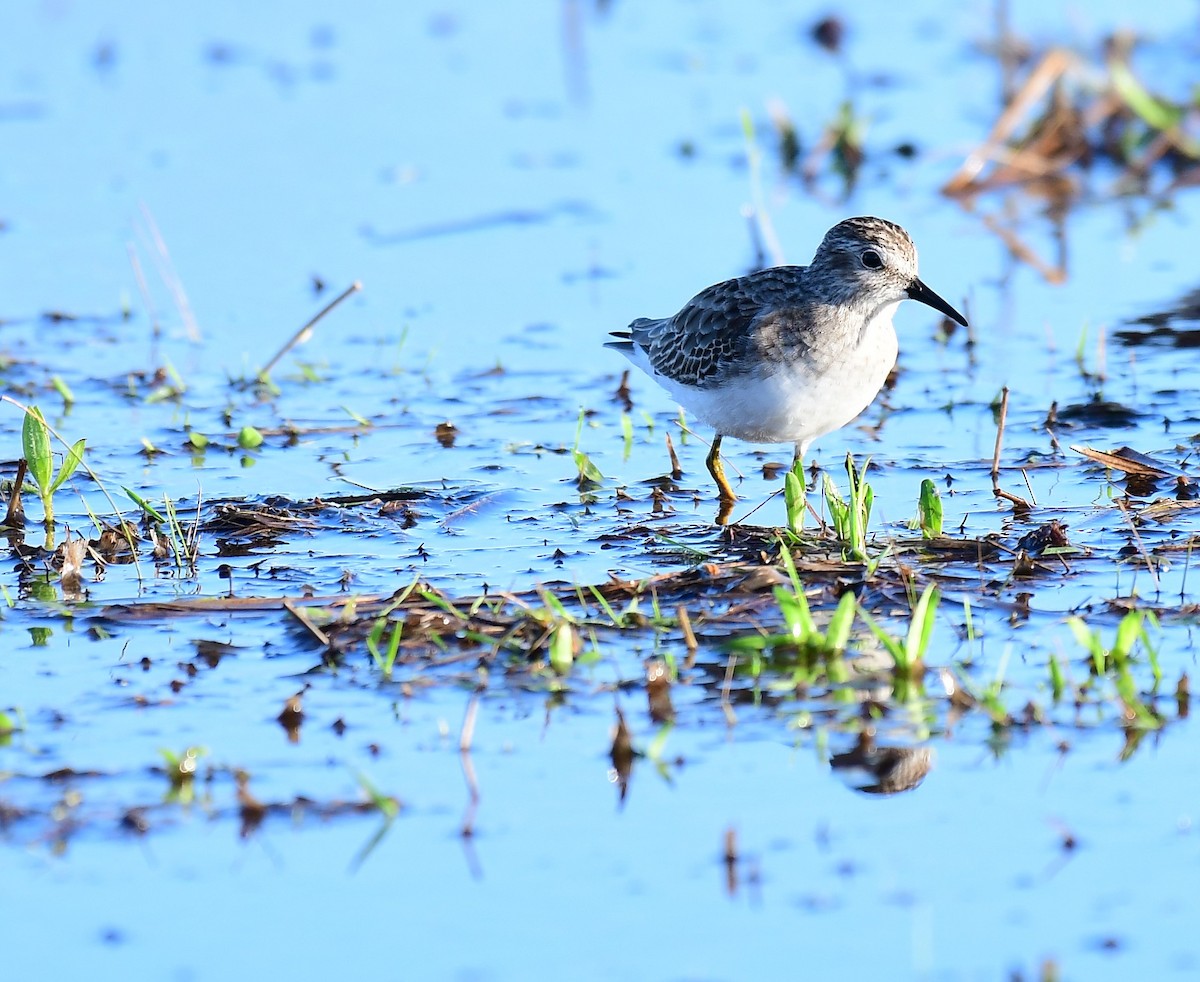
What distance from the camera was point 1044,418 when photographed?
9.06m

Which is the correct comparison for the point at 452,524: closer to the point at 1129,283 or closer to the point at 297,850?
the point at 297,850

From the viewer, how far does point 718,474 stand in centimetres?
822

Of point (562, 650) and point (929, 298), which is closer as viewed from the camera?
point (562, 650)

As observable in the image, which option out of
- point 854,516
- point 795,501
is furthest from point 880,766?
point 795,501

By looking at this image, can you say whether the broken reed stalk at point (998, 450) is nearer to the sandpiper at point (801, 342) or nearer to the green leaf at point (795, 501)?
the sandpiper at point (801, 342)

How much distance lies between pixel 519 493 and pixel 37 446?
2.06m

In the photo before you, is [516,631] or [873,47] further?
[873,47]

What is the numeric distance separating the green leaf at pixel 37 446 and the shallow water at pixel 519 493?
423mm

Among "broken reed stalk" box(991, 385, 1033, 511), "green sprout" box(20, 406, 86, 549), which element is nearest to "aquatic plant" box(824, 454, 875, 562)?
"broken reed stalk" box(991, 385, 1033, 511)

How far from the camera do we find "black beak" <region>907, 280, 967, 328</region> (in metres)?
7.96

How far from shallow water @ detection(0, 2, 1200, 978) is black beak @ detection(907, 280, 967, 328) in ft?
2.48

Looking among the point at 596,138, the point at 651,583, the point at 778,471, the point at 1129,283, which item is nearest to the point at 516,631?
the point at 651,583

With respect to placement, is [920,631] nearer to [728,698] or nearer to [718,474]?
[728,698]

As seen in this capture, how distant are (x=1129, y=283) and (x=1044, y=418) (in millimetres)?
2549
